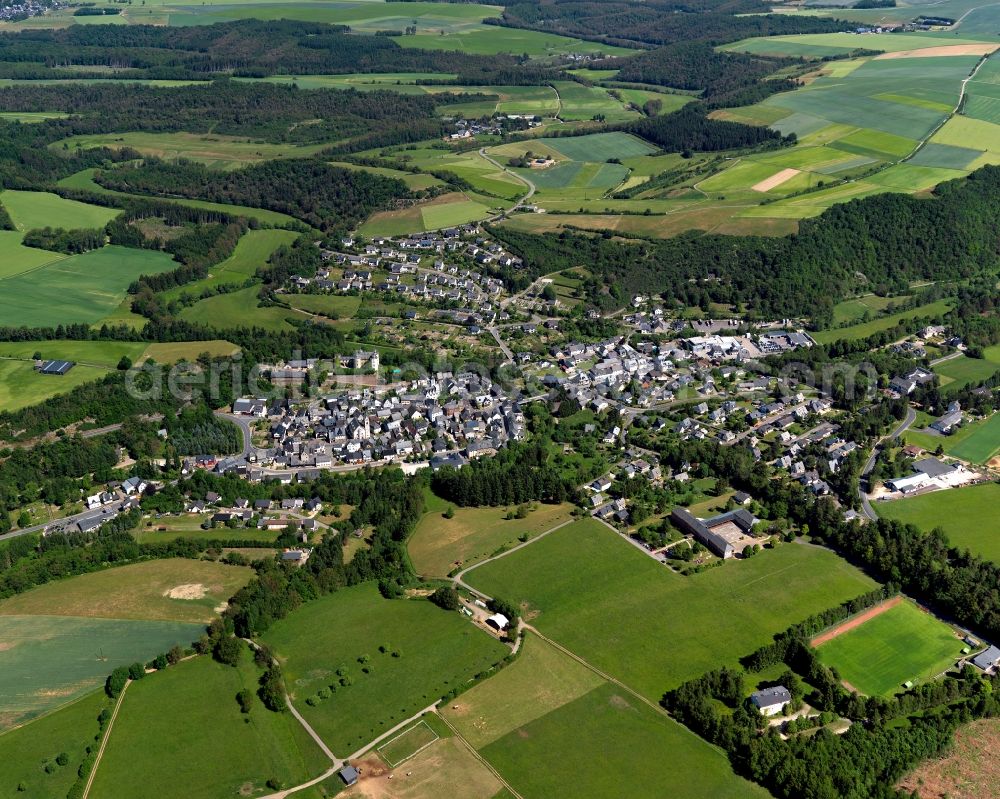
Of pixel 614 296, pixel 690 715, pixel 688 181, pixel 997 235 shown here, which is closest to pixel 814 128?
pixel 688 181

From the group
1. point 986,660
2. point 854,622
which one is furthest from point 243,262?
point 986,660

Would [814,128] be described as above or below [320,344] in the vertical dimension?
above

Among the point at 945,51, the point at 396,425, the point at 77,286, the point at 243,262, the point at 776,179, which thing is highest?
the point at 945,51

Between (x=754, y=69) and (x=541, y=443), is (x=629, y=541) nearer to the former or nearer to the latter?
(x=541, y=443)

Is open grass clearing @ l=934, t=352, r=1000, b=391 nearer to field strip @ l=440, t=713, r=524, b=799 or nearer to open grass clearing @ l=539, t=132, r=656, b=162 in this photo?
field strip @ l=440, t=713, r=524, b=799

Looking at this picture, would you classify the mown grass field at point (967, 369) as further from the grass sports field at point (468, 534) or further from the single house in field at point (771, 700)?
the single house in field at point (771, 700)

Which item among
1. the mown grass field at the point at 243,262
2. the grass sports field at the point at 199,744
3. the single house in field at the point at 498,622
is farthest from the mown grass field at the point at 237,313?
the grass sports field at the point at 199,744

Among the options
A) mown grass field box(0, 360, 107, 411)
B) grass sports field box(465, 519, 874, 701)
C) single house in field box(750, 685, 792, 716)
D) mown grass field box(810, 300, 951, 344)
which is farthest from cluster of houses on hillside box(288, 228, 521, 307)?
single house in field box(750, 685, 792, 716)

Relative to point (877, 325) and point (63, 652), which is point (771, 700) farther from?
point (877, 325)
